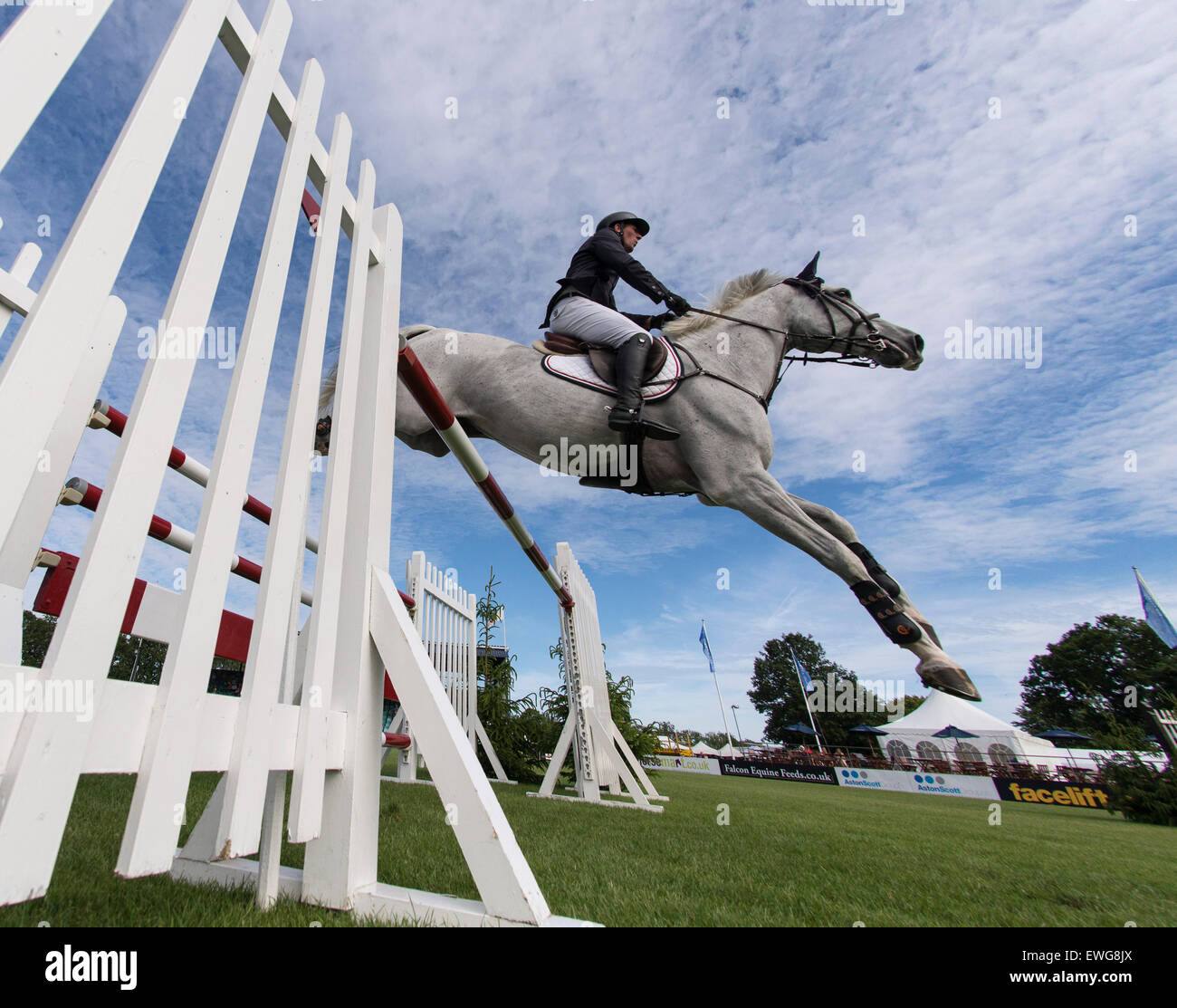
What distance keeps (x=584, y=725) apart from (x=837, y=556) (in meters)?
3.77

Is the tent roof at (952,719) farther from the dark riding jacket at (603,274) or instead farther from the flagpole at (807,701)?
the dark riding jacket at (603,274)

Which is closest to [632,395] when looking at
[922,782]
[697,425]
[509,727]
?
[697,425]

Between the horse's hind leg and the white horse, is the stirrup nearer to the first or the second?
the white horse

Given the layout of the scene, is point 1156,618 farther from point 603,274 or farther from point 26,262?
point 26,262

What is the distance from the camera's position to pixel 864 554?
2623 millimetres

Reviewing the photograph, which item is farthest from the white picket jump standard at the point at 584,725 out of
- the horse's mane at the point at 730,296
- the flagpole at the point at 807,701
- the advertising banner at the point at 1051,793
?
the advertising banner at the point at 1051,793

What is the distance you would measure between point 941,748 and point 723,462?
29.0 m

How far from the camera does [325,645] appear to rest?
52.7 inches

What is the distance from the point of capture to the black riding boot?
97.1 inches

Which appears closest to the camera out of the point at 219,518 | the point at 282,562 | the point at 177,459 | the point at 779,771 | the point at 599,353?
the point at 219,518

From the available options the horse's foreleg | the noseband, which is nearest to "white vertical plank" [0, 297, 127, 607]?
the horse's foreleg

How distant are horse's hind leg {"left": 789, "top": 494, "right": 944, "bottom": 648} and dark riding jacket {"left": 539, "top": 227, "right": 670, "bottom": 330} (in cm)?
135
